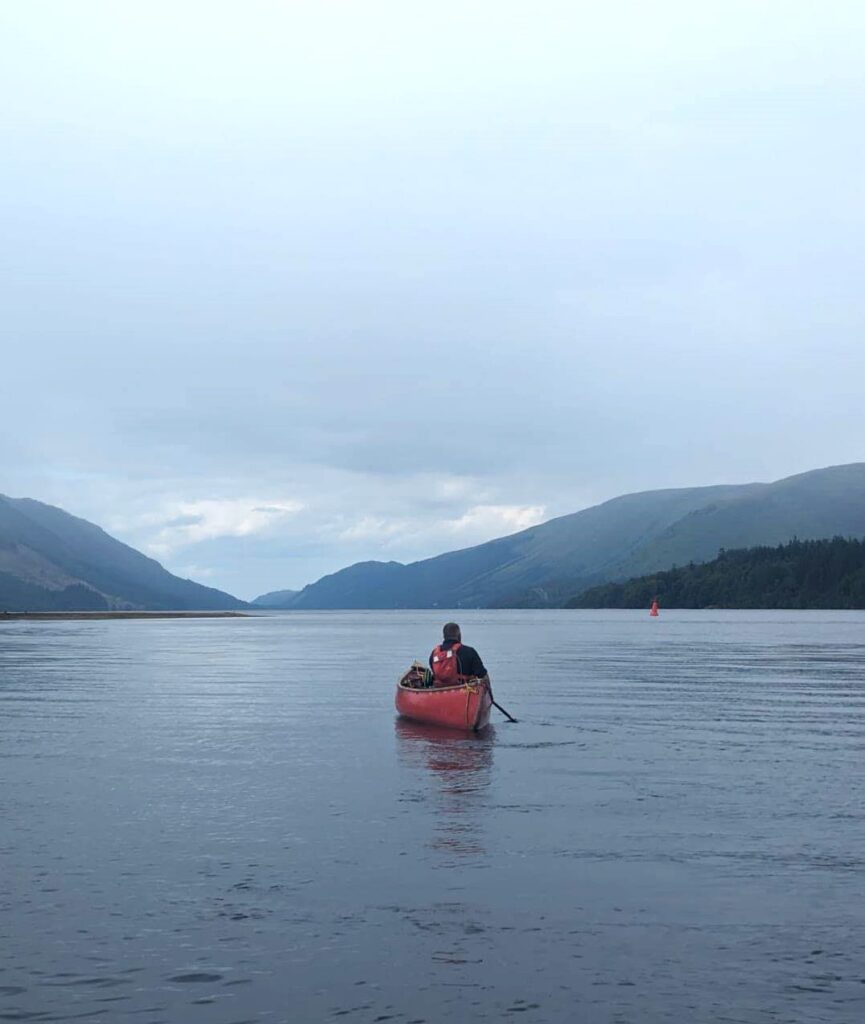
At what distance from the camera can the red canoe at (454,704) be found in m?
36.7

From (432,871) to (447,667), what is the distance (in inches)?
822

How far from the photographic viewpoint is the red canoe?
1444 inches

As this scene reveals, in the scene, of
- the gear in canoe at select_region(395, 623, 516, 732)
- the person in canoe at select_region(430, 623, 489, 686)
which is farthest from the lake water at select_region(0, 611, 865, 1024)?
the person in canoe at select_region(430, 623, 489, 686)

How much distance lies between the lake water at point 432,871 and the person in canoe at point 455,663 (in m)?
2.28

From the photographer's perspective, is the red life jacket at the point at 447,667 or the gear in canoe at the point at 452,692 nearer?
the gear in canoe at the point at 452,692

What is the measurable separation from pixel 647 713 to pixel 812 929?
2816 cm

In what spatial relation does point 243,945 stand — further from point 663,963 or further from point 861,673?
point 861,673

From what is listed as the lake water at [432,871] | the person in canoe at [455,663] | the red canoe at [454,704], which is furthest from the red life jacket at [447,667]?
the lake water at [432,871]

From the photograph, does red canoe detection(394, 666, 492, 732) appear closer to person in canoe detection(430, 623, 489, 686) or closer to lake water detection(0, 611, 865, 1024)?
person in canoe detection(430, 623, 489, 686)

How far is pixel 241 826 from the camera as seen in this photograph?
20953mm

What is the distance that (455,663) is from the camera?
1505 inches

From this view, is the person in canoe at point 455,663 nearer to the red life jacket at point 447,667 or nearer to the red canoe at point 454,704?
the red life jacket at point 447,667

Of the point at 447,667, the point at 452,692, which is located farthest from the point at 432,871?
the point at 447,667

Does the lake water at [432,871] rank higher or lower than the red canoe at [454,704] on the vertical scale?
lower
